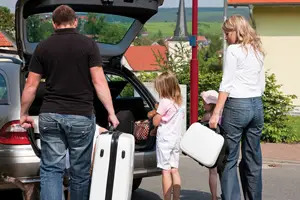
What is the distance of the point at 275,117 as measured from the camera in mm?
11406

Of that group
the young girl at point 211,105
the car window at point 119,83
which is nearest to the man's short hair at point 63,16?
the young girl at point 211,105

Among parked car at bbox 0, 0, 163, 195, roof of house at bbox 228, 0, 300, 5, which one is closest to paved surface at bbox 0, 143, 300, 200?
parked car at bbox 0, 0, 163, 195

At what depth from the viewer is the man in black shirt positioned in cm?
524

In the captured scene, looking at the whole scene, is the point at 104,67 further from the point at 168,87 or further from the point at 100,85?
the point at 100,85

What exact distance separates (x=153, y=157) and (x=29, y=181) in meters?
1.29

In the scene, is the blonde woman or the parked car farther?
the parked car

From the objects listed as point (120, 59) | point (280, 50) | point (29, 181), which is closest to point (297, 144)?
point (120, 59)

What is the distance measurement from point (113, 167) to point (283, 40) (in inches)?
553

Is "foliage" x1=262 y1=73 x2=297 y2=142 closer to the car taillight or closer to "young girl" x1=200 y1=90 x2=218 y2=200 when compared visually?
"young girl" x1=200 y1=90 x2=218 y2=200

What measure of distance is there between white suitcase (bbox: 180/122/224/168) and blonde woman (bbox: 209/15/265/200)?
117mm

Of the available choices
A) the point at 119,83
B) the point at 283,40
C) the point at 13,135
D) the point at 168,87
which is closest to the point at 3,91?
the point at 13,135

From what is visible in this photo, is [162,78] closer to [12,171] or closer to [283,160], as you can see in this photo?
[12,171]

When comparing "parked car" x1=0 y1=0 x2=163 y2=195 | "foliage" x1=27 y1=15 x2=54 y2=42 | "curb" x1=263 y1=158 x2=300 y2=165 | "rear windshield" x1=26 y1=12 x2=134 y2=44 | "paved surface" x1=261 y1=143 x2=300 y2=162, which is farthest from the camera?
"paved surface" x1=261 y1=143 x2=300 y2=162

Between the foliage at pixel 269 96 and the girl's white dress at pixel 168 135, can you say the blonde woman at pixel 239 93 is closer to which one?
the girl's white dress at pixel 168 135
